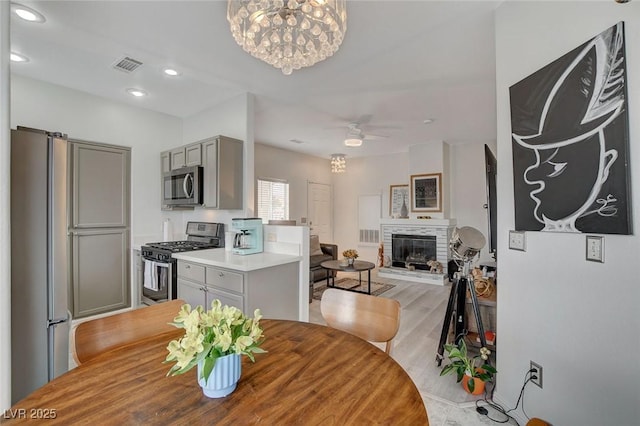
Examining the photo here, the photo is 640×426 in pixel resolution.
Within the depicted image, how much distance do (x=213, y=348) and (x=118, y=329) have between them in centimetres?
75

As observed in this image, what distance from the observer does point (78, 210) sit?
3.22 meters

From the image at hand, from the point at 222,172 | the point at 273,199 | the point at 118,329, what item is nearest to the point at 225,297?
the point at 118,329

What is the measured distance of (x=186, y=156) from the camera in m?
3.52

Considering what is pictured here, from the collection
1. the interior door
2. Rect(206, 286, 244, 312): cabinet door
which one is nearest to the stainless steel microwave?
Rect(206, 286, 244, 312): cabinet door

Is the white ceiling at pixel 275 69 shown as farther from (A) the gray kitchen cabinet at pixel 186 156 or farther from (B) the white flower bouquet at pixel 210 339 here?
(B) the white flower bouquet at pixel 210 339

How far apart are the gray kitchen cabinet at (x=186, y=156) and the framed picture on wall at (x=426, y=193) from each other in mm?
4333

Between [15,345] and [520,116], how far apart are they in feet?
10.5

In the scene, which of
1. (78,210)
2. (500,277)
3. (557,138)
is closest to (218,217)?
(78,210)

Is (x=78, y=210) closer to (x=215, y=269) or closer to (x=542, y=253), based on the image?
(x=215, y=269)

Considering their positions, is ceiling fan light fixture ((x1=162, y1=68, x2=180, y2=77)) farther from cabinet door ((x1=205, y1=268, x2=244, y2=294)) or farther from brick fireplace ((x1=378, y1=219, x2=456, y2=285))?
brick fireplace ((x1=378, y1=219, x2=456, y2=285))

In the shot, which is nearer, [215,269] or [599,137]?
[599,137]

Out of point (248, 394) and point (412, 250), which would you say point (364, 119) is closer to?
point (412, 250)

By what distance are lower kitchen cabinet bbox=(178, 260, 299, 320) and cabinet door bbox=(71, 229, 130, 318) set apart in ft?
4.05

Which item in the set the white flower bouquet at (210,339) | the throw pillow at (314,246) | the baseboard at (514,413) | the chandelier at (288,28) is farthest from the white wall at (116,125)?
the baseboard at (514,413)
